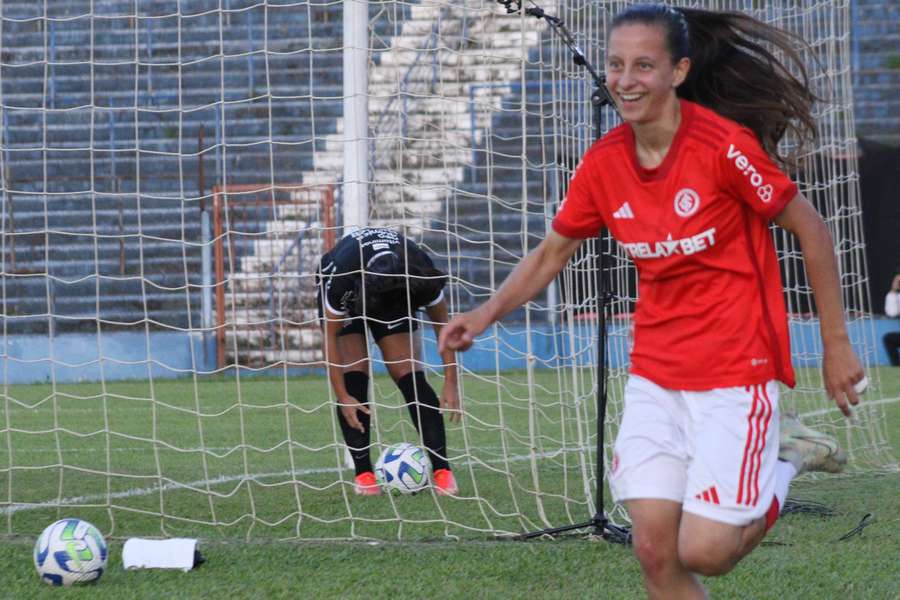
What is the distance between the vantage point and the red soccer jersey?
3.25 m

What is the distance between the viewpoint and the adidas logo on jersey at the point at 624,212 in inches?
132

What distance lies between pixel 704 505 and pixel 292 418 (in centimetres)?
856

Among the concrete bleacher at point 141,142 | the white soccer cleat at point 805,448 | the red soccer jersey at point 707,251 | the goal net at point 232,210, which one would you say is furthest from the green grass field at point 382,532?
the concrete bleacher at point 141,142

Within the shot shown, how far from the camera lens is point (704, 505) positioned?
126 inches

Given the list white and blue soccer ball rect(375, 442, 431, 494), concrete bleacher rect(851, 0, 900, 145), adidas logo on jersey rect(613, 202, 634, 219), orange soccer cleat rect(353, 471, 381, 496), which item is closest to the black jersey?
white and blue soccer ball rect(375, 442, 431, 494)

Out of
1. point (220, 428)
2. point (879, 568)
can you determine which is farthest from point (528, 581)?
point (220, 428)

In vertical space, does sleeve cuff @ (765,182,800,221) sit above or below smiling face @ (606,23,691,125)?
below

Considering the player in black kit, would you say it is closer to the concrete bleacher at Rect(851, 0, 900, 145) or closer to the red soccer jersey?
the red soccer jersey

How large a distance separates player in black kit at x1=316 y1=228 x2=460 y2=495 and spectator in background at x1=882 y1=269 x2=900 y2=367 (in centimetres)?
1345

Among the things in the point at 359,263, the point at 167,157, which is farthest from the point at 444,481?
the point at 167,157

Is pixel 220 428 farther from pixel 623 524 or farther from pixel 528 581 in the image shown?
pixel 528 581

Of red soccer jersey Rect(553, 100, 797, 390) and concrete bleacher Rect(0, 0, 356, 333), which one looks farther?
concrete bleacher Rect(0, 0, 356, 333)

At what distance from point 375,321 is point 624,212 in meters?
3.41

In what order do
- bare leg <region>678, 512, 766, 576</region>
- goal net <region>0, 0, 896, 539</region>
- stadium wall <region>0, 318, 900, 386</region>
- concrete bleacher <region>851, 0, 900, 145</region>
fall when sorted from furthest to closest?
concrete bleacher <region>851, 0, 900, 145</region> < stadium wall <region>0, 318, 900, 386</region> < goal net <region>0, 0, 896, 539</region> < bare leg <region>678, 512, 766, 576</region>
